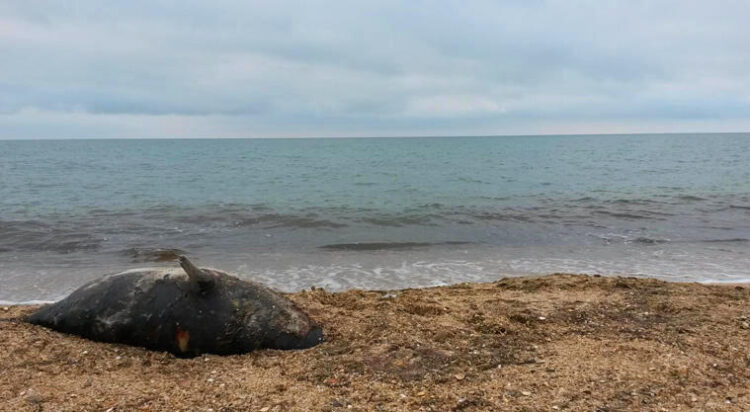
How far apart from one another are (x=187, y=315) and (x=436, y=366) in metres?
2.74

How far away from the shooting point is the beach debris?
5324 millimetres

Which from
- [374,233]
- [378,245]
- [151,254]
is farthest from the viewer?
[374,233]

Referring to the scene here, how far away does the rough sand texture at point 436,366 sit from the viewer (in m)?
4.17

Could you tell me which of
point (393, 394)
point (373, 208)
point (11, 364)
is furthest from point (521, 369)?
point (373, 208)

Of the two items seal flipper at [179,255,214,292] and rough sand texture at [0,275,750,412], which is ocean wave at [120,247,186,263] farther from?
seal flipper at [179,255,214,292]

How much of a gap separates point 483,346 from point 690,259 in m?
9.03

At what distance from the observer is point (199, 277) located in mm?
5383

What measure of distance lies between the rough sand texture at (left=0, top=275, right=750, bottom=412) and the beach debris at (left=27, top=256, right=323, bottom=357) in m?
0.18

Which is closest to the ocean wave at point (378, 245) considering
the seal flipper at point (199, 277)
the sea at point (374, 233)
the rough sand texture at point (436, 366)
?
the sea at point (374, 233)

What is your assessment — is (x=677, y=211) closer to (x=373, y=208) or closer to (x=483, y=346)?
(x=373, y=208)

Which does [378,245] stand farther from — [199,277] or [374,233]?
[199,277]

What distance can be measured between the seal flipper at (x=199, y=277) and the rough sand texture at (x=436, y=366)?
0.78 meters

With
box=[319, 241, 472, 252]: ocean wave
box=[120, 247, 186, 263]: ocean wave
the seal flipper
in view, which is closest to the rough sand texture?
the seal flipper

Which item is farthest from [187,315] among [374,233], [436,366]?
[374,233]
